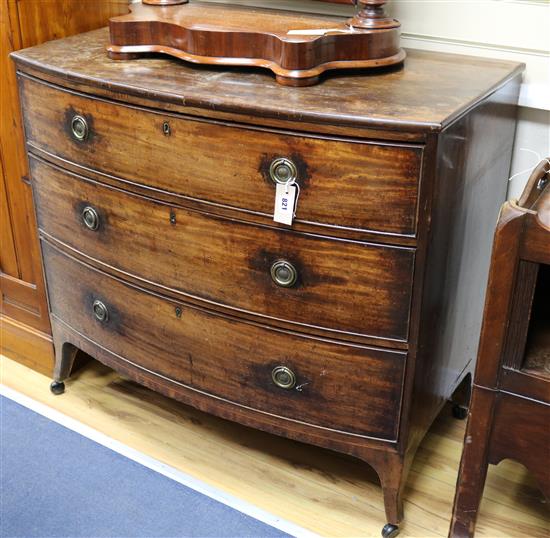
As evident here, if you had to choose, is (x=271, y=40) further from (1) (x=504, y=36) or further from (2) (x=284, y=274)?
(1) (x=504, y=36)

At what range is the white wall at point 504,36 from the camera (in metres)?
1.74

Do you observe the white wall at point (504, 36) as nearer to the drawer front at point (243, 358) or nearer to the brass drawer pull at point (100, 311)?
the drawer front at point (243, 358)

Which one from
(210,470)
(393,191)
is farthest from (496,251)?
(210,470)

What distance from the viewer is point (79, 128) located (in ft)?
5.51

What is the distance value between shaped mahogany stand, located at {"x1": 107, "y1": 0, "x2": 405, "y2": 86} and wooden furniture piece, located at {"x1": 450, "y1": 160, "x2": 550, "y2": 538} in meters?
0.42

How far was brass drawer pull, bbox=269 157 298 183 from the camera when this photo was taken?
142cm

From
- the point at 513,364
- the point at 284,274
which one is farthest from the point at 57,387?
the point at 513,364

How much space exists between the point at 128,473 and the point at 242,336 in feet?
1.72

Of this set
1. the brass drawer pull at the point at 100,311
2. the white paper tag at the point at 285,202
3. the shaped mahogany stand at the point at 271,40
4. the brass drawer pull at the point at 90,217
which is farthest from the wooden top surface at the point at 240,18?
the brass drawer pull at the point at 100,311

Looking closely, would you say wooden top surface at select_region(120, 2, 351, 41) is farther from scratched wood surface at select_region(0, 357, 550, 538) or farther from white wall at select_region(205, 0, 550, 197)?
scratched wood surface at select_region(0, 357, 550, 538)

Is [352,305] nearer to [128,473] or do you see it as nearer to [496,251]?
[496,251]

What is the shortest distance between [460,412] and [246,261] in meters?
0.83

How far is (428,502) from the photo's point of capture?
1812 millimetres

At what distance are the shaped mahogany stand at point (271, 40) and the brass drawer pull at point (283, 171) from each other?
0.18 m
